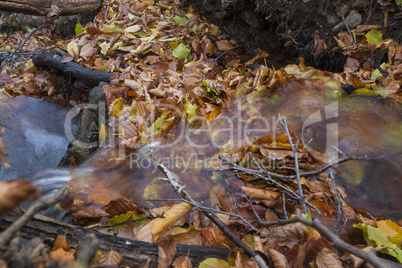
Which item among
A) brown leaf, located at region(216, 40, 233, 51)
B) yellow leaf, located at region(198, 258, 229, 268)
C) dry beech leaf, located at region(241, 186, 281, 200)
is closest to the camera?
yellow leaf, located at region(198, 258, 229, 268)

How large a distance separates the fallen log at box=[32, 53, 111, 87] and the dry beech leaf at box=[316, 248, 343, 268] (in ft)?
9.63

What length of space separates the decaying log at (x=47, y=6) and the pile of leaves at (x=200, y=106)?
1.21 feet

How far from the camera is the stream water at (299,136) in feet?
5.35

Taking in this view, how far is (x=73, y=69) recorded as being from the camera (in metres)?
3.35

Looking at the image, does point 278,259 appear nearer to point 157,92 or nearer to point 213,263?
point 213,263

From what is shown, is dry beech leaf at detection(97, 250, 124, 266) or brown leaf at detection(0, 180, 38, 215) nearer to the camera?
brown leaf at detection(0, 180, 38, 215)

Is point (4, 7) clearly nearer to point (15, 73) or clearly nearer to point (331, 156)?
point (15, 73)

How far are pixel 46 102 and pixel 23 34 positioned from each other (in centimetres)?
495

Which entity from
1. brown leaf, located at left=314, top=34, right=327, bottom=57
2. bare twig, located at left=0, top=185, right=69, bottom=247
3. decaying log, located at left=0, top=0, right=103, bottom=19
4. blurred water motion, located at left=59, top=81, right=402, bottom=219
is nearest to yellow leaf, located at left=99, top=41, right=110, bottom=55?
decaying log, located at left=0, top=0, right=103, bottom=19

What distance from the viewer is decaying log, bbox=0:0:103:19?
281 centimetres

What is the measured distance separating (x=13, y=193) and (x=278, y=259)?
0.96 metres

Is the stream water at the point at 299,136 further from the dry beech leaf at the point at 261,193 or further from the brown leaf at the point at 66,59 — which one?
the brown leaf at the point at 66,59

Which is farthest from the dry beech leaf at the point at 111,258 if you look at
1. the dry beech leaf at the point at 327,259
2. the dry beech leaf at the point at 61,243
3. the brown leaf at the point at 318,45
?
the brown leaf at the point at 318,45

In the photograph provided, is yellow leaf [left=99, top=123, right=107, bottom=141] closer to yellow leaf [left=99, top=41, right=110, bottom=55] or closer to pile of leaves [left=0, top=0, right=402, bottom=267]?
pile of leaves [left=0, top=0, right=402, bottom=267]
